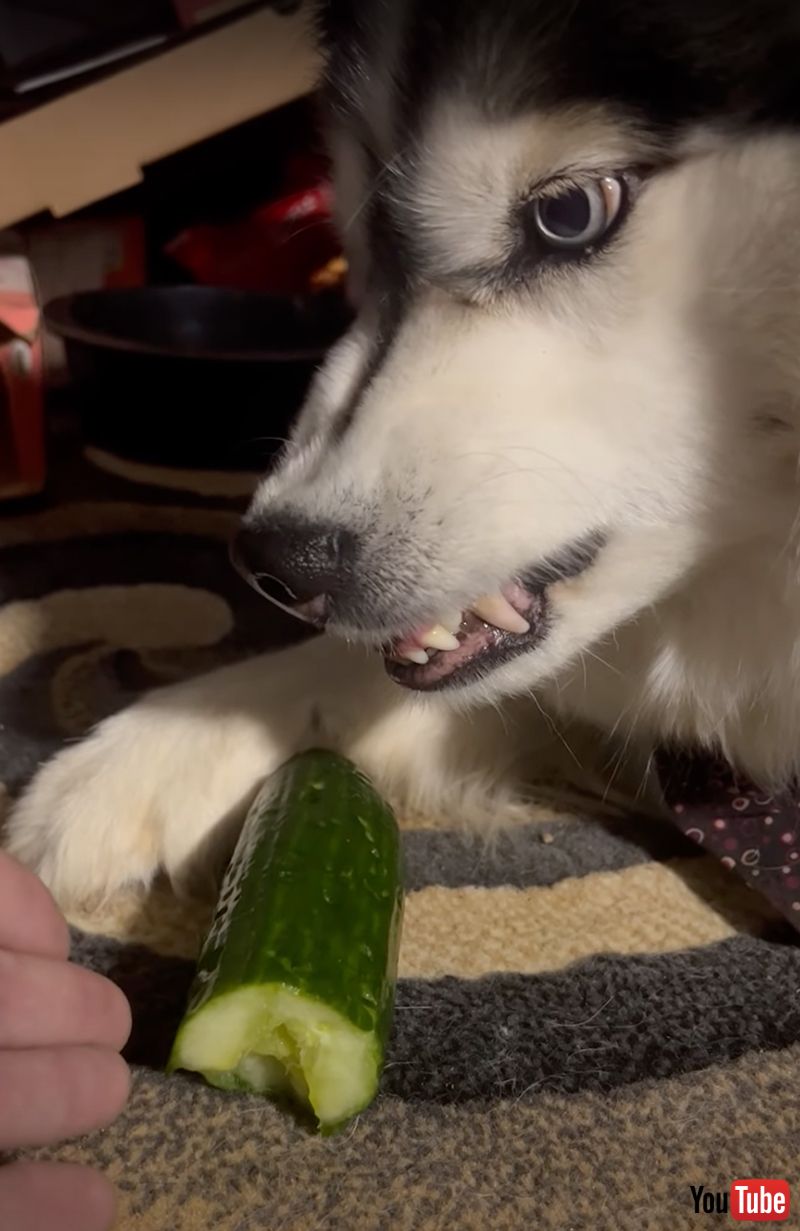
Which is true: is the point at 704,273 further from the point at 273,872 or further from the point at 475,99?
the point at 273,872

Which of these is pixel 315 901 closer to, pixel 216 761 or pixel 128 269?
pixel 216 761

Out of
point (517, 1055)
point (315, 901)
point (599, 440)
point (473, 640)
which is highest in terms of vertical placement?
point (599, 440)

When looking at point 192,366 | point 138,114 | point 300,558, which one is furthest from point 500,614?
point 138,114

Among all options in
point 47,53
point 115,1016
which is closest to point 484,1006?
point 115,1016

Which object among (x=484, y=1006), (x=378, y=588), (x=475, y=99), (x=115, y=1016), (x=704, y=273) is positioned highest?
(x=475, y=99)

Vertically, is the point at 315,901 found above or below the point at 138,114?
below

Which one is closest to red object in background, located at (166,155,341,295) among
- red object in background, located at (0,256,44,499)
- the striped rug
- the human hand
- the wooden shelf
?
the wooden shelf

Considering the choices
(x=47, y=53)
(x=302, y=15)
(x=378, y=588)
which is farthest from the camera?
(x=47, y=53)
